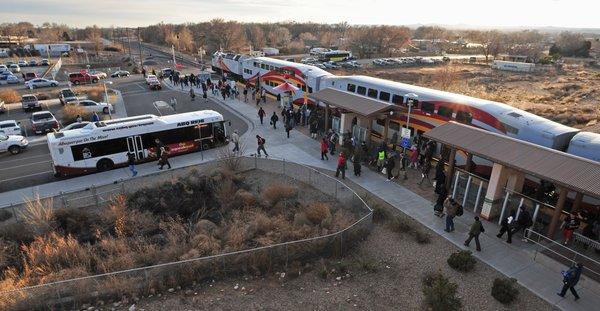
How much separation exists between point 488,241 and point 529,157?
3553 mm

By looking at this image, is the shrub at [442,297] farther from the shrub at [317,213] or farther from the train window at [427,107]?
the train window at [427,107]

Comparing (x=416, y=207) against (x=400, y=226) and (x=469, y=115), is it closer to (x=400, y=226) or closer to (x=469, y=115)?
(x=400, y=226)

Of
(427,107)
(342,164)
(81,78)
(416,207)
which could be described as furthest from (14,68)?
(416,207)

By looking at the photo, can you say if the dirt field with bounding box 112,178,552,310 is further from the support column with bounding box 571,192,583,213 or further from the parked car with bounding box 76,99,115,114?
the parked car with bounding box 76,99,115,114

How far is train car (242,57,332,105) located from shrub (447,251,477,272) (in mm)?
20687

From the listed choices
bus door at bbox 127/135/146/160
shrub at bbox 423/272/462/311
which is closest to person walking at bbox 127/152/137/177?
bus door at bbox 127/135/146/160

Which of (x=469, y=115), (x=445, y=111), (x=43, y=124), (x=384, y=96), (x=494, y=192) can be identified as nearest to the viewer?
(x=494, y=192)

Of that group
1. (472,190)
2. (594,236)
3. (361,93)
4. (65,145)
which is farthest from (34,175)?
(594,236)

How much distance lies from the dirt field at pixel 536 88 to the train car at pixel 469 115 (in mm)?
16413

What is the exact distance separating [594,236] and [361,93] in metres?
16.0

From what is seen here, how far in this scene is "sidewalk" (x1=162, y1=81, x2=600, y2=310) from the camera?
11.8 m

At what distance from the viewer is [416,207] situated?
17016 mm

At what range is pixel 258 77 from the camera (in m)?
41.6

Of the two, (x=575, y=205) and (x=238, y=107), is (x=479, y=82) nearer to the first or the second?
(x=238, y=107)
